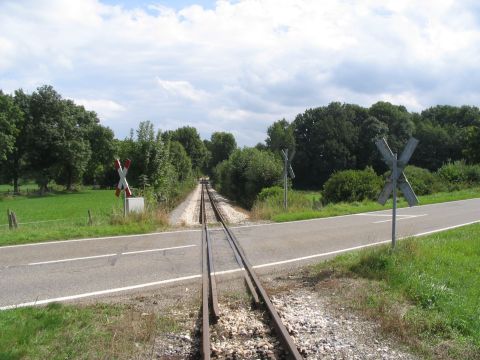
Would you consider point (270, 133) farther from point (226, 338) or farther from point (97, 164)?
point (226, 338)

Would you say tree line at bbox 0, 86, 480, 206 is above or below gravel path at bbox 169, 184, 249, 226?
above

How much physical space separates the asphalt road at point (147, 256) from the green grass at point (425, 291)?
2.11 meters

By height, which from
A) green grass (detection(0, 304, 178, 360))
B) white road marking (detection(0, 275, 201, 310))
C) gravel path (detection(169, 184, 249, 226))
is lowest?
gravel path (detection(169, 184, 249, 226))

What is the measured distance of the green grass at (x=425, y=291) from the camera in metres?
5.38

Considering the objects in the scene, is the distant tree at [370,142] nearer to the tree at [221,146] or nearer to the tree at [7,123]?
the tree at [221,146]

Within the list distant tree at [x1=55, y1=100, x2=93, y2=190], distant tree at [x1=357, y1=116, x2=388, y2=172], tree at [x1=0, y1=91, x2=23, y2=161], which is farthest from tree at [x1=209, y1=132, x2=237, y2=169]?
tree at [x1=0, y1=91, x2=23, y2=161]

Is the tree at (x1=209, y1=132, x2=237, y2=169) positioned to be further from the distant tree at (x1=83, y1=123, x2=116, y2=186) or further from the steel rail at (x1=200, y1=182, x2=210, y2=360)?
the steel rail at (x1=200, y1=182, x2=210, y2=360)

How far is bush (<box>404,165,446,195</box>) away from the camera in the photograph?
41.0m

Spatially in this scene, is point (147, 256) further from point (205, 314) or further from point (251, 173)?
point (251, 173)

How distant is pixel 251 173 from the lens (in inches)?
1812

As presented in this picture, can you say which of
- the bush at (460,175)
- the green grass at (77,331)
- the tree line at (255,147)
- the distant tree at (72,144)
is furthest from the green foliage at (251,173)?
the green grass at (77,331)

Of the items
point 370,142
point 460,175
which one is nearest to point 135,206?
point 460,175

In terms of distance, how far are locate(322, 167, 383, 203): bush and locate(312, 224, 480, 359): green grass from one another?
70.3ft

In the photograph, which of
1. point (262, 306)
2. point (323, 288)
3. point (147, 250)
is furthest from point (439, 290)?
point (147, 250)
